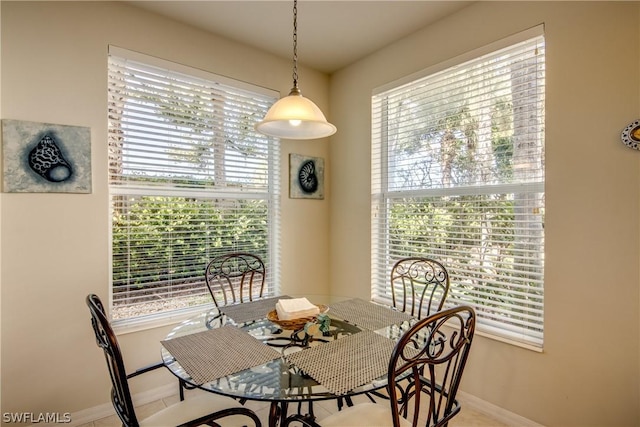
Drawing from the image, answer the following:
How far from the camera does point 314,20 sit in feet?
7.90

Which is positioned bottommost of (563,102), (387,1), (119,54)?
(563,102)

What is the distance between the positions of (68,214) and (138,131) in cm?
71

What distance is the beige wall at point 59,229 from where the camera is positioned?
→ 1.83 meters

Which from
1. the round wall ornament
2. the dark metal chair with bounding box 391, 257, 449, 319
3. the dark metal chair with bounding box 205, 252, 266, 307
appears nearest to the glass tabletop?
the dark metal chair with bounding box 391, 257, 449, 319

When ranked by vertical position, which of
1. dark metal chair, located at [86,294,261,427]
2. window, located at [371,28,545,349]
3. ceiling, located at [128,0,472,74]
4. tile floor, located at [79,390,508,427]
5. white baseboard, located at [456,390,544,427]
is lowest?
tile floor, located at [79,390,508,427]

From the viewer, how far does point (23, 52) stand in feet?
6.12

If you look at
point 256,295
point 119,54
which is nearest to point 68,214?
point 119,54

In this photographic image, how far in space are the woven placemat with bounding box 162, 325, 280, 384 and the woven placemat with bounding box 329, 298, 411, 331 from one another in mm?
527

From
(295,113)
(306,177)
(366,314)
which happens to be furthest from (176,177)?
(366,314)

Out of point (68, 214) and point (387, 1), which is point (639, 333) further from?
point (68, 214)

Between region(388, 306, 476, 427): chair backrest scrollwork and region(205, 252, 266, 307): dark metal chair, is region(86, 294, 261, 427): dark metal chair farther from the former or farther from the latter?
region(205, 252, 266, 307): dark metal chair

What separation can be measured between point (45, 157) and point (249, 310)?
1.53m

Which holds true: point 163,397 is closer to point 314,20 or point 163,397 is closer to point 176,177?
point 176,177

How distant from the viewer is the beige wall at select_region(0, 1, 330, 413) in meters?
1.83
